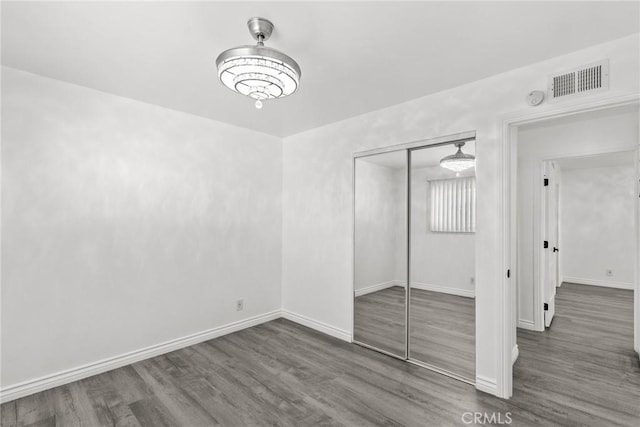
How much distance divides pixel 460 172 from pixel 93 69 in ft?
10.1

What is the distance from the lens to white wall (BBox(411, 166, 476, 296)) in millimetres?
2725

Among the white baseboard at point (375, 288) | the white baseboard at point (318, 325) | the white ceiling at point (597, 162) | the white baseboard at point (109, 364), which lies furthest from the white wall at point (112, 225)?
the white ceiling at point (597, 162)

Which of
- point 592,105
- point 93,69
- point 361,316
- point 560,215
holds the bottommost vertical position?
point 361,316

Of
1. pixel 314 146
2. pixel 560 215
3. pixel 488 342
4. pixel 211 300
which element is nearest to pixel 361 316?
pixel 488 342

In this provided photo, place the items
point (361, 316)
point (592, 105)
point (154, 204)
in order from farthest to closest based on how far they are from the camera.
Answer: point (361, 316) → point (154, 204) → point (592, 105)

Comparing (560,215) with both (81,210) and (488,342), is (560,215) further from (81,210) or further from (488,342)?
(81,210)

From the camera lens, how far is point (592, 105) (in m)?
1.96

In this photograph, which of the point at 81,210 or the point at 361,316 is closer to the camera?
the point at 81,210

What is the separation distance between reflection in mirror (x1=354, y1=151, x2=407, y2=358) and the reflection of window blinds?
29 cm

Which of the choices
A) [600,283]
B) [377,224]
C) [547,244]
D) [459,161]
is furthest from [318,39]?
[600,283]

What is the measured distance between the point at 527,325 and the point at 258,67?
4116 mm

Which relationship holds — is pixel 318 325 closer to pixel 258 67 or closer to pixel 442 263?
pixel 442 263

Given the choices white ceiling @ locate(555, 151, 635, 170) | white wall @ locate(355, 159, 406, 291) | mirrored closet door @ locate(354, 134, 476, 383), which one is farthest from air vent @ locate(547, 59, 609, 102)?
white ceiling @ locate(555, 151, 635, 170)

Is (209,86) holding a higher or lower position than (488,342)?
higher
